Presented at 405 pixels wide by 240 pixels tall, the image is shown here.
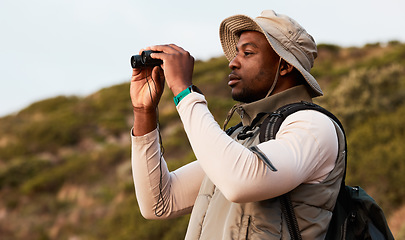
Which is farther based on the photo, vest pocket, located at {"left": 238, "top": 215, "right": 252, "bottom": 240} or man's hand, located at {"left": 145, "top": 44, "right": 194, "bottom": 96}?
man's hand, located at {"left": 145, "top": 44, "right": 194, "bottom": 96}

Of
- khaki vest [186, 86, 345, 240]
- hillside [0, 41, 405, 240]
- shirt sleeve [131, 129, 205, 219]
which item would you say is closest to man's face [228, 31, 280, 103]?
khaki vest [186, 86, 345, 240]

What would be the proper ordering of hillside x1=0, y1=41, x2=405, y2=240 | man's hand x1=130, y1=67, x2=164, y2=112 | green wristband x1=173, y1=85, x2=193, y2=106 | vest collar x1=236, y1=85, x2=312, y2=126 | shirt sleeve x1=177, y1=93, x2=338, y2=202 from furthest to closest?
hillside x1=0, y1=41, x2=405, y2=240, man's hand x1=130, y1=67, x2=164, y2=112, vest collar x1=236, y1=85, x2=312, y2=126, green wristband x1=173, y1=85, x2=193, y2=106, shirt sleeve x1=177, y1=93, x2=338, y2=202

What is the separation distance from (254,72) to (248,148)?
1.37 feet

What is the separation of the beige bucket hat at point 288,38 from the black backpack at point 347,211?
0.18m

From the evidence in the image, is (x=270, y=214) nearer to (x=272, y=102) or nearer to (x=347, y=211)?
(x=347, y=211)

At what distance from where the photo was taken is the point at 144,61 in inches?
76.4

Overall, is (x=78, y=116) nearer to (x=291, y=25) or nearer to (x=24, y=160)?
(x=24, y=160)

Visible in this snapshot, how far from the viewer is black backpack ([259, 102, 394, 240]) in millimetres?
1728

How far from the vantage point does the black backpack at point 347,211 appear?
1.73 meters

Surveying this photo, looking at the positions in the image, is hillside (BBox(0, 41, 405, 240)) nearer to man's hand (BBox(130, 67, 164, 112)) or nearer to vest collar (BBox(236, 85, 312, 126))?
vest collar (BBox(236, 85, 312, 126))

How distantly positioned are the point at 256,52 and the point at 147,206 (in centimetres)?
77

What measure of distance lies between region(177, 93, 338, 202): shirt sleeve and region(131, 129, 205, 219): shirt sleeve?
0.51 metres

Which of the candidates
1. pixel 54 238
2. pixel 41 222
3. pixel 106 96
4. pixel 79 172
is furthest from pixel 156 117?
pixel 106 96

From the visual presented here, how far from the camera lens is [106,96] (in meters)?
28.9
